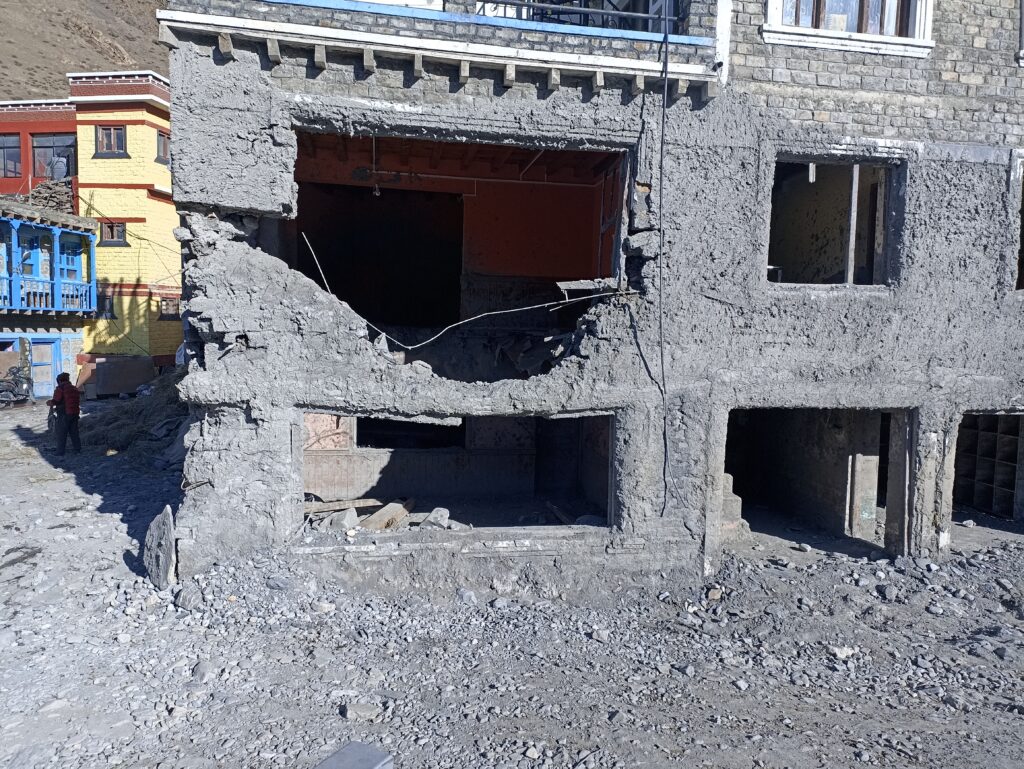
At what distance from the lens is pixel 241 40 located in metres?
7.21

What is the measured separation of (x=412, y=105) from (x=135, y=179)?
19100 millimetres

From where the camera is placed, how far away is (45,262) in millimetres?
21391

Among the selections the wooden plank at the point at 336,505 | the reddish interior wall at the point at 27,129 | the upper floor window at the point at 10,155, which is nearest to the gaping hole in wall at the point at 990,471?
the wooden plank at the point at 336,505

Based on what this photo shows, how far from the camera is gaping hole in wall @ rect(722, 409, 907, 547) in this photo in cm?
1005

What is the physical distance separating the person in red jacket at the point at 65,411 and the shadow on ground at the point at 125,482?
0.32m

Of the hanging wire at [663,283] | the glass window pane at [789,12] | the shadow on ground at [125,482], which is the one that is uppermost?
the glass window pane at [789,12]

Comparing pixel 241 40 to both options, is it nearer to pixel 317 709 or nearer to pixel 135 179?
pixel 317 709

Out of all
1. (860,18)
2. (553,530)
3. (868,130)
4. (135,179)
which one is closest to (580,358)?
(553,530)

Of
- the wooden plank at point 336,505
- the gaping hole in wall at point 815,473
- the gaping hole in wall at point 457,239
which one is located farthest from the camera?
the gaping hole in wall at point 457,239

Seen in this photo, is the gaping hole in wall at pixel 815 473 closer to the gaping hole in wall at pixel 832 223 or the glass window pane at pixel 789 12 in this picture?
the gaping hole in wall at pixel 832 223

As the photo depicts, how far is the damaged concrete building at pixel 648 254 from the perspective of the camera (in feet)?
24.3

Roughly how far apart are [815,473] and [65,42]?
54.9m

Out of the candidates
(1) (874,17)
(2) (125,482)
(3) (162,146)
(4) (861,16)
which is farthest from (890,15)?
(3) (162,146)

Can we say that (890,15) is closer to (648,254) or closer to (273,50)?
(648,254)
